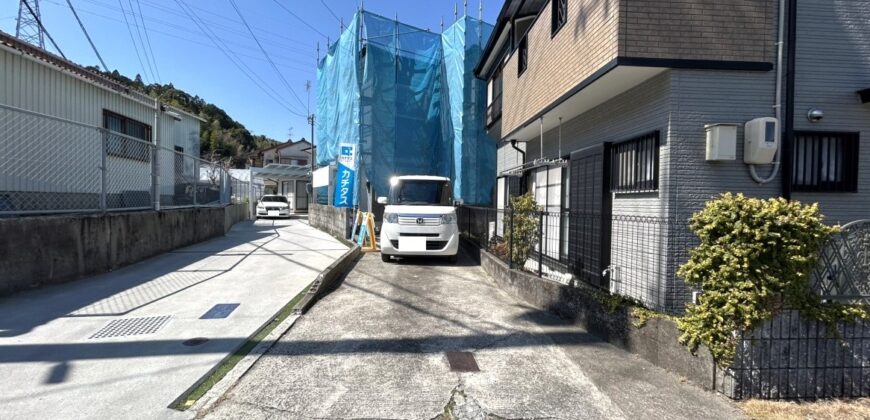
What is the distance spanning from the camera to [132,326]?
14.5ft

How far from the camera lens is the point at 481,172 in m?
13.7

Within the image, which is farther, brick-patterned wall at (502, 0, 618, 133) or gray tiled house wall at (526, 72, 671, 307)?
brick-patterned wall at (502, 0, 618, 133)

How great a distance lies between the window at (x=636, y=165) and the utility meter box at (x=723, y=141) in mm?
540

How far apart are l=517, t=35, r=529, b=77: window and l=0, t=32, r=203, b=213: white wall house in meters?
7.72

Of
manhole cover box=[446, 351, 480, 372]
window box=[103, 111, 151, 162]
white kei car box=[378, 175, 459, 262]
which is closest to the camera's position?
manhole cover box=[446, 351, 480, 372]

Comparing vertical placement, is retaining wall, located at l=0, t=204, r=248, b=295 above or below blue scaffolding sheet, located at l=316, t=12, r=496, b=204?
below

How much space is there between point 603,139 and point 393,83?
918cm

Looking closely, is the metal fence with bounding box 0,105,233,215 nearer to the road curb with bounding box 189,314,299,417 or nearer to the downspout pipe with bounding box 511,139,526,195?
the road curb with bounding box 189,314,299,417

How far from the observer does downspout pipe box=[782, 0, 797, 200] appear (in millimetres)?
4578

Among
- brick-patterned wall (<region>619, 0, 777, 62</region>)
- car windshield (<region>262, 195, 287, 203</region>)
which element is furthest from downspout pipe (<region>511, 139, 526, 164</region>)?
car windshield (<region>262, 195, 287, 203</region>)

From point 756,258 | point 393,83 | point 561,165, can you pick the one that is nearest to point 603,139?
point 561,165

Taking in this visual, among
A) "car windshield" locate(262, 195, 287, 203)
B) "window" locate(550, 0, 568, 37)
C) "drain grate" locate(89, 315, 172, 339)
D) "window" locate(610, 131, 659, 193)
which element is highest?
"window" locate(550, 0, 568, 37)

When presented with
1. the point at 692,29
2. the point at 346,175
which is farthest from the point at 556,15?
the point at 346,175

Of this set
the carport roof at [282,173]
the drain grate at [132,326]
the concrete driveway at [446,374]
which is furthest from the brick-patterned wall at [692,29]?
the carport roof at [282,173]
